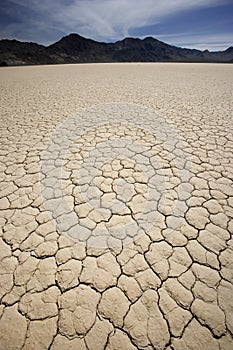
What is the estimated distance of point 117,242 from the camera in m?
1.54

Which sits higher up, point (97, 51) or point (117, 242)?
point (97, 51)

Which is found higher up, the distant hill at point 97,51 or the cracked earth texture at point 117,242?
the distant hill at point 97,51

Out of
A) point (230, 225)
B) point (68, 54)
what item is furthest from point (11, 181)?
point (68, 54)

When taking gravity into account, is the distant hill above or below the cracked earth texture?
above

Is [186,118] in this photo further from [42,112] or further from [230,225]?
[42,112]

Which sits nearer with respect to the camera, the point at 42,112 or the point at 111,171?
the point at 111,171

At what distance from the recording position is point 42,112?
15.9 feet

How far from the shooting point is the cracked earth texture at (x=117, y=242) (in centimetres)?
109

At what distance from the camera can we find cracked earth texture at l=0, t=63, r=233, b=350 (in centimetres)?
109

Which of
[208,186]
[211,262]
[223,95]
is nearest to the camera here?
[211,262]

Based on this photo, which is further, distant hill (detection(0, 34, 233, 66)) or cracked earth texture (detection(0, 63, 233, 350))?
distant hill (detection(0, 34, 233, 66))

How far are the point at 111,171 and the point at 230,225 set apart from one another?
4.72 feet

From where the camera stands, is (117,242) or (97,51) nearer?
(117,242)

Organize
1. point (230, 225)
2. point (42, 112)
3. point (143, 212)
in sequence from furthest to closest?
point (42, 112), point (143, 212), point (230, 225)
